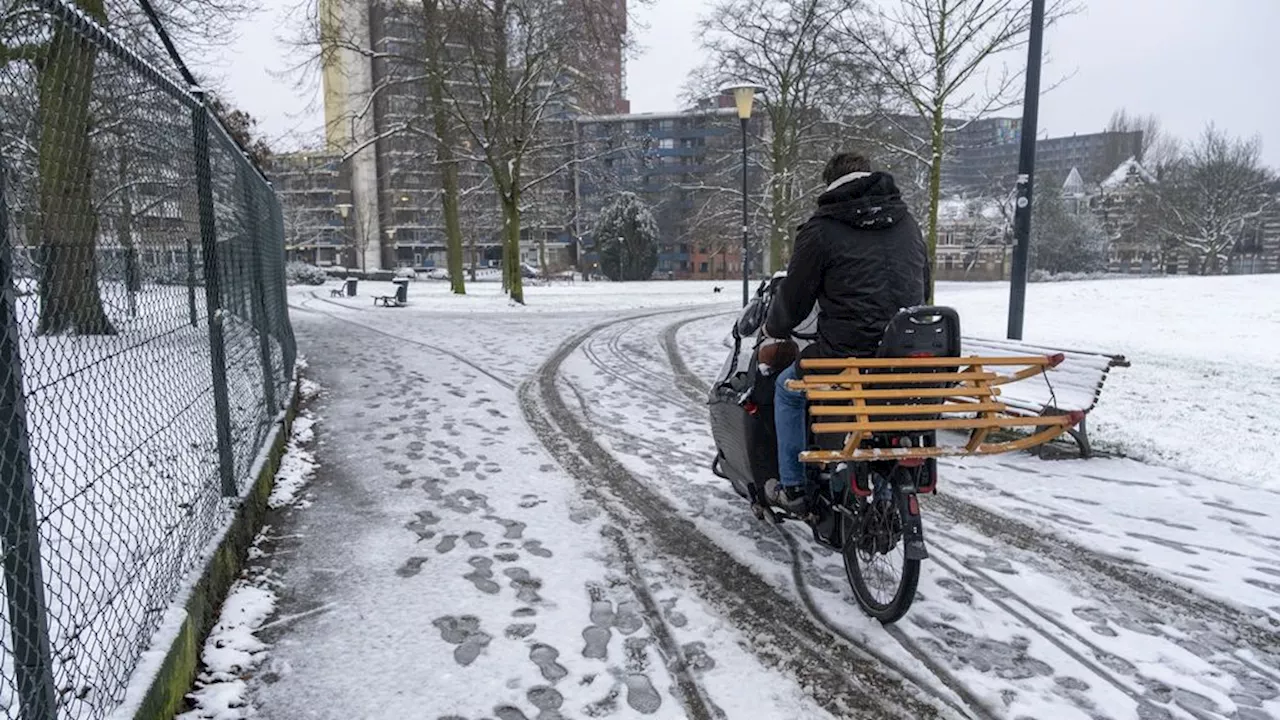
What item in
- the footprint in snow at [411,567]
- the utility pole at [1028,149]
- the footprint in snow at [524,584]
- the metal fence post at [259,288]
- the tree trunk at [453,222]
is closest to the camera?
the footprint in snow at [524,584]

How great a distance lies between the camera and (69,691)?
2.42m

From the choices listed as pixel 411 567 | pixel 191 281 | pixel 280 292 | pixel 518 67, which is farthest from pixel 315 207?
pixel 411 567

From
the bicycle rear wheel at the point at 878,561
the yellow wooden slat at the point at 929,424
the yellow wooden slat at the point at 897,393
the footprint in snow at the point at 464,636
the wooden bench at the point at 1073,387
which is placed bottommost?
the footprint in snow at the point at 464,636

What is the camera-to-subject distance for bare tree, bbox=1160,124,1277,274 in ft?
148

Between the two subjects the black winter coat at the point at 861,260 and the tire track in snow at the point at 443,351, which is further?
the tire track in snow at the point at 443,351

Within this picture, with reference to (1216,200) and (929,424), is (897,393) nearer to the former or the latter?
(929,424)

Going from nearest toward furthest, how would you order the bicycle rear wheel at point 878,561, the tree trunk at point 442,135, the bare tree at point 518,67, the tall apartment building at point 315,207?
the bicycle rear wheel at point 878,561 < the bare tree at point 518,67 < the tree trunk at point 442,135 < the tall apartment building at point 315,207

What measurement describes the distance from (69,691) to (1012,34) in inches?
581

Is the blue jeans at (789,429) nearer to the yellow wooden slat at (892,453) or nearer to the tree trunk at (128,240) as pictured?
the yellow wooden slat at (892,453)

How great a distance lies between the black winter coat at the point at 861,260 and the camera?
11.4 ft

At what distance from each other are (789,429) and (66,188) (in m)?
3.04

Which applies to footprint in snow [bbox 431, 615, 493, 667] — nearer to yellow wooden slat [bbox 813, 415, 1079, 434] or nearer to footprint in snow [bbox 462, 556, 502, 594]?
footprint in snow [bbox 462, 556, 502, 594]

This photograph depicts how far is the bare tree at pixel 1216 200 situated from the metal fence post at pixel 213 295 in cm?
5474

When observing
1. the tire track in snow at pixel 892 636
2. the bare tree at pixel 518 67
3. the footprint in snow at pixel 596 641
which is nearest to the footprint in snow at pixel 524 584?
the footprint in snow at pixel 596 641
